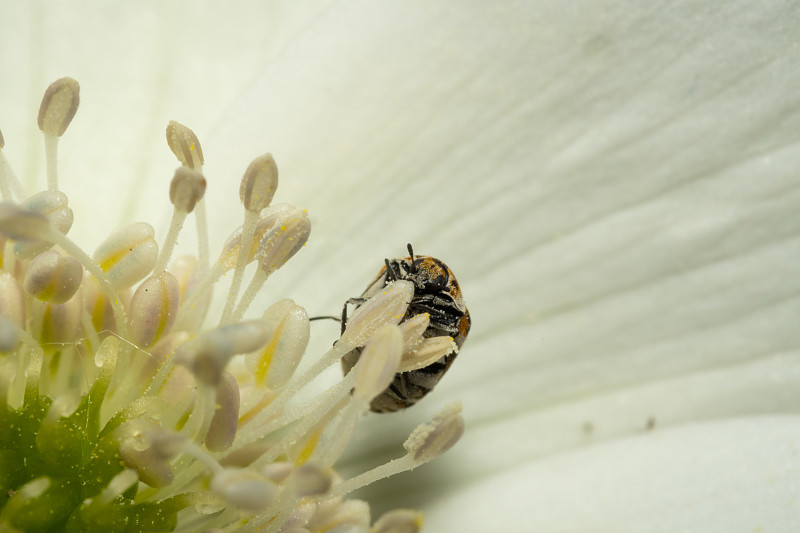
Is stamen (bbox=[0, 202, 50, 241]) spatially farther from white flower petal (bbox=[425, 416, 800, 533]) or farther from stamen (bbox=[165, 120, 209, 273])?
white flower petal (bbox=[425, 416, 800, 533])

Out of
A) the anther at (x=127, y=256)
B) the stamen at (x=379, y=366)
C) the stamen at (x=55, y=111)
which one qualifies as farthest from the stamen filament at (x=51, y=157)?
the stamen at (x=379, y=366)

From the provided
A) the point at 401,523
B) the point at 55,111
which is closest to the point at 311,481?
the point at 401,523

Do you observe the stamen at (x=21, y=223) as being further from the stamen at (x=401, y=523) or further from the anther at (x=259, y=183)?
the stamen at (x=401, y=523)

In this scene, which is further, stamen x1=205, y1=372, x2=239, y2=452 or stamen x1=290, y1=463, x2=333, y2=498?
stamen x1=205, y1=372, x2=239, y2=452

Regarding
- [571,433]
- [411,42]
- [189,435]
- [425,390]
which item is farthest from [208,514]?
[411,42]

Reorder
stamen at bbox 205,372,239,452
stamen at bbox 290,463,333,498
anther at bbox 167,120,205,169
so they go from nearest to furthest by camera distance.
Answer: stamen at bbox 290,463,333,498 → stamen at bbox 205,372,239,452 → anther at bbox 167,120,205,169

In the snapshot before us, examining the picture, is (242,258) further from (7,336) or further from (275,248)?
(7,336)

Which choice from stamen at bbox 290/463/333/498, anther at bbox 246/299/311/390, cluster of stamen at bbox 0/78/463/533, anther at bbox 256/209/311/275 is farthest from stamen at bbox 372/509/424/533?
anther at bbox 256/209/311/275
